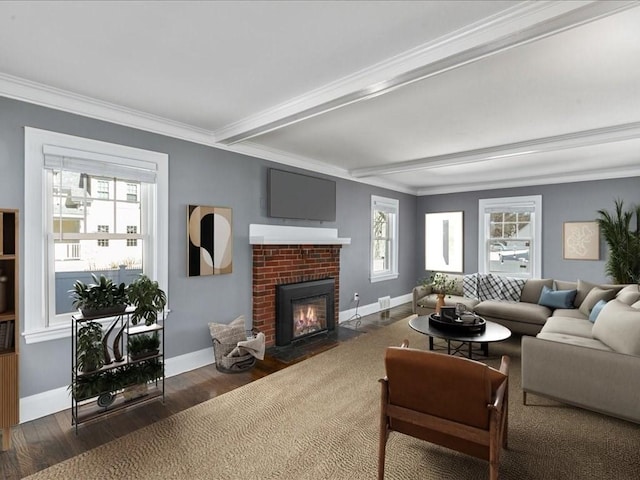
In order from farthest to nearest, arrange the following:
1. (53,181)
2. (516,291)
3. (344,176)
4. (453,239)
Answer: (453,239) → (344,176) → (516,291) → (53,181)

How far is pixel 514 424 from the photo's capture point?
Result: 248 cm

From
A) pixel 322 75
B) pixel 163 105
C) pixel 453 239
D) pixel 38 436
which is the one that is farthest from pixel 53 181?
pixel 453 239

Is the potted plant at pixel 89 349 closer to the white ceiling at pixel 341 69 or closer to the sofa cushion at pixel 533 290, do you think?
the white ceiling at pixel 341 69

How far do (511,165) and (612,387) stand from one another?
3.62 metres

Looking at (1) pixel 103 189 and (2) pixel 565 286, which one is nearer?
(1) pixel 103 189

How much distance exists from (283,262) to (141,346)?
199cm

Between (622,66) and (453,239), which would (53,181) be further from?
(453,239)

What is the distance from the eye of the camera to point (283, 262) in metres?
4.44

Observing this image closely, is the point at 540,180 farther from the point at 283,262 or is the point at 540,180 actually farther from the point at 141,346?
the point at 141,346

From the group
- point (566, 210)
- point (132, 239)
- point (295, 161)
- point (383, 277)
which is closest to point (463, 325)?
point (295, 161)

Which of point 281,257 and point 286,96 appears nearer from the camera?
point 286,96

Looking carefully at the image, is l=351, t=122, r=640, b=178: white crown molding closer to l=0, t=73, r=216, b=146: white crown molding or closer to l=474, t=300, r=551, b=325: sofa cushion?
l=474, t=300, r=551, b=325: sofa cushion

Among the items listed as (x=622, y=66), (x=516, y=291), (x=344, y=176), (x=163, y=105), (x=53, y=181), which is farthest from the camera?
(x=344, y=176)

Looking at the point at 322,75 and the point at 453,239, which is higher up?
the point at 322,75
